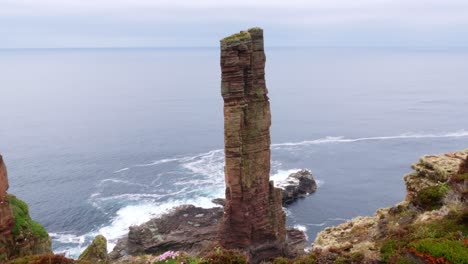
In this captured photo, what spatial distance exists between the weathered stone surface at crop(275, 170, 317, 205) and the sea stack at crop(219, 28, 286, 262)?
3387 cm

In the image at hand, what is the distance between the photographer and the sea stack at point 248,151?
39.9 meters

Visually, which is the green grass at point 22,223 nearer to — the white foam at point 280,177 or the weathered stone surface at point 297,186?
the weathered stone surface at point 297,186

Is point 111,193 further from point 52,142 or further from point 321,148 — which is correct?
point 321,148

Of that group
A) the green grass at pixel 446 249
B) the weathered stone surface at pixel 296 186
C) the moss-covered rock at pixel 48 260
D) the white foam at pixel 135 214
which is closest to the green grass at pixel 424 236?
the green grass at pixel 446 249

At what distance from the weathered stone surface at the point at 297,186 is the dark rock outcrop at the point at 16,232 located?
5498 cm

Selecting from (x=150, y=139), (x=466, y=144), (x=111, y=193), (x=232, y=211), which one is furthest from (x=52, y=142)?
(x=466, y=144)

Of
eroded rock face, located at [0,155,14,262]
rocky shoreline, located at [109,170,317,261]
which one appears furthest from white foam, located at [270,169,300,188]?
eroded rock face, located at [0,155,14,262]

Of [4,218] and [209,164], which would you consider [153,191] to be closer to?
[209,164]

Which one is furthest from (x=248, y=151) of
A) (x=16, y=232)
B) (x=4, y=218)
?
(x=4, y=218)

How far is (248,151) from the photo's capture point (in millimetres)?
41500

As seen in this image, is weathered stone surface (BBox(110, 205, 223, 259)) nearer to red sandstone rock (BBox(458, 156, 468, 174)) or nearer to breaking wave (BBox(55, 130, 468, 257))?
breaking wave (BBox(55, 130, 468, 257))

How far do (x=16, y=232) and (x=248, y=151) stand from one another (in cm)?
2184

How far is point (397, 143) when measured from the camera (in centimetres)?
11650

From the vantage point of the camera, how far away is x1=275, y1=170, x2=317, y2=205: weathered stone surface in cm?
7894
